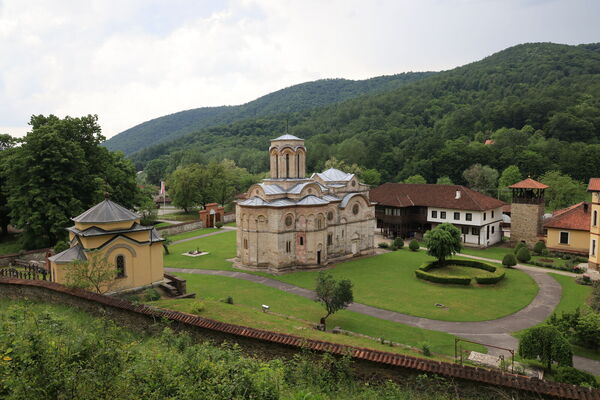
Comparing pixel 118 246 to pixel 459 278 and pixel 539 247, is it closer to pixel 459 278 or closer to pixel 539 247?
pixel 459 278

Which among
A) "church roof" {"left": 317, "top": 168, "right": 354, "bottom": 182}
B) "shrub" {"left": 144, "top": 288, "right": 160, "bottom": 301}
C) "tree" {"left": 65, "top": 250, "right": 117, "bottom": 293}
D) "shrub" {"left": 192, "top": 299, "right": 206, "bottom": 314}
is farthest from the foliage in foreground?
"church roof" {"left": 317, "top": 168, "right": 354, "bottom": 182}

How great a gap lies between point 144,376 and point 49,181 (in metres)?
30.4

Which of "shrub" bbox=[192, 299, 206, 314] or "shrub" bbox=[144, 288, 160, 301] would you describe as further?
"shrub" bbox=[144, 288, 160, 301]

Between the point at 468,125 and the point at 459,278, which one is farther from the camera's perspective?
the point at 468,125

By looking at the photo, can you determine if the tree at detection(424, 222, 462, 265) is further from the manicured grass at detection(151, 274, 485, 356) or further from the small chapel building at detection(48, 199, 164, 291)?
the small chapel building at detection(48, 199, 164, 291)

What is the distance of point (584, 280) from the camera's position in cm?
2778

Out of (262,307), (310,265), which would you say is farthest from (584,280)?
(262,307)

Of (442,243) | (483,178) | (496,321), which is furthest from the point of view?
(483,178)

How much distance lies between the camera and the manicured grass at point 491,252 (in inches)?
1454

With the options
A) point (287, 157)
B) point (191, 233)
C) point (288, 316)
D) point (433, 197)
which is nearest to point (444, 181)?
point (433, 197)

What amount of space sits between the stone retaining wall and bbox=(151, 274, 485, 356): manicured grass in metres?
3.42

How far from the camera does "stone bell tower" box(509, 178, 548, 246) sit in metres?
39.3

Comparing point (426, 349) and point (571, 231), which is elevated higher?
point (571, 231)

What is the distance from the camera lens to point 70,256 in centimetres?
2120
